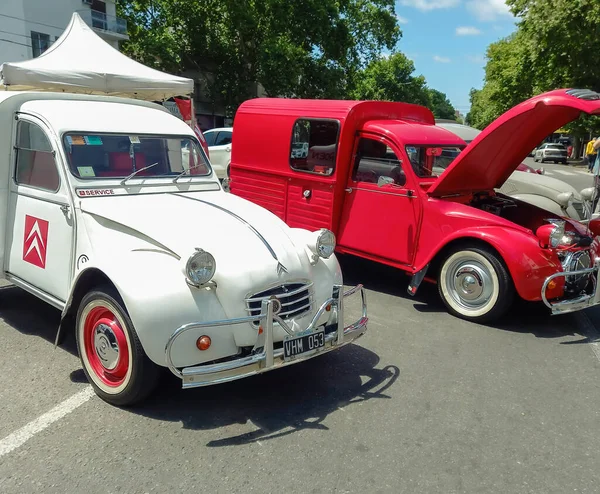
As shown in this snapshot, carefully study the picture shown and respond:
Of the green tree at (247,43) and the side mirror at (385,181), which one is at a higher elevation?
the green tree at (247,43)

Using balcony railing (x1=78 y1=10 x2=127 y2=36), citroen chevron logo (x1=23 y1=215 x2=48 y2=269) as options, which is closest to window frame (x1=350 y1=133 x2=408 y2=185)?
citroen chevron logo (x1=23 y1=215 x2=48 y2=269)

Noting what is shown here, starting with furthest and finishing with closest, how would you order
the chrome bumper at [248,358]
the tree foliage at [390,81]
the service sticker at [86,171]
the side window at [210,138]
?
1. the tree foliage at [390,81]
2. the side window at [210,138]
3. the service sticker at [86,171]
4. the chrome bumper at [248,358]

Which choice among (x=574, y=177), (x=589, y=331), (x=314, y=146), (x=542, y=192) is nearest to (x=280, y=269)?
(x=314, y=146)

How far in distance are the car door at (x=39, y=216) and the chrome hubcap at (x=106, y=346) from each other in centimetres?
71

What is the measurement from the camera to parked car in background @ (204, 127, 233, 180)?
1400 cm

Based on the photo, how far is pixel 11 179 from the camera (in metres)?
4.80

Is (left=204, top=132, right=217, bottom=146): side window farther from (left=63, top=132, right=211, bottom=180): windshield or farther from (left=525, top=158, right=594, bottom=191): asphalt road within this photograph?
(left=525, top=158, right=594, bottom=191): asphalt road

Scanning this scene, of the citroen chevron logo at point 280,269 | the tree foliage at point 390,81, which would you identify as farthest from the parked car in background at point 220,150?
the tree foliage at point 390,81

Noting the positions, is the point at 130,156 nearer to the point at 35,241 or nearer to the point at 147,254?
the point at 35,241

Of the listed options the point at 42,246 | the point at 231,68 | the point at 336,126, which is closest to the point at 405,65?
the point at 231,68

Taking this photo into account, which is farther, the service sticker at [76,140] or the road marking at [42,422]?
the service sticker at [76,140]

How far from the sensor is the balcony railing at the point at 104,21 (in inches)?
1232

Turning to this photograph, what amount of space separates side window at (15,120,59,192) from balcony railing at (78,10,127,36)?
3043 cm

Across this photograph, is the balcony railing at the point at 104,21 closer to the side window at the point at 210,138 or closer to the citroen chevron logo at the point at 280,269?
the side window at the point at 210,138
